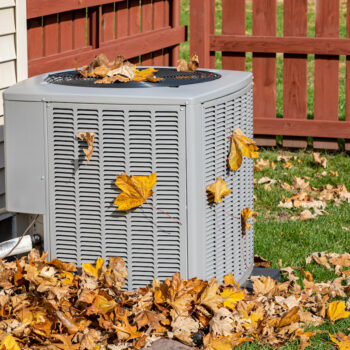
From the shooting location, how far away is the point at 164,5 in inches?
277

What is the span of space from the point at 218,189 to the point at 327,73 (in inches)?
156

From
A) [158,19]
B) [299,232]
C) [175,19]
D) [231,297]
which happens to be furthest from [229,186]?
[175,19]

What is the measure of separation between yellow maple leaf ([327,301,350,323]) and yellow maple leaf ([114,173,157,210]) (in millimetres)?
977

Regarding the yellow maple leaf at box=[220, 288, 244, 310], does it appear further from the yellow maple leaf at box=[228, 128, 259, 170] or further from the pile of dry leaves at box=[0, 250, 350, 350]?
the yellow maple leaf at box=[228, 128, 259, 170]

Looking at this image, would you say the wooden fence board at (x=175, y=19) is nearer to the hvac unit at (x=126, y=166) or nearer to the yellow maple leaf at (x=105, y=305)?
the hvac unit at (x=126, y=166)

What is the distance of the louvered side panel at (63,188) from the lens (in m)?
3.52

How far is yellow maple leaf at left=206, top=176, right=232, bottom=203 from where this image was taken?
141 inches

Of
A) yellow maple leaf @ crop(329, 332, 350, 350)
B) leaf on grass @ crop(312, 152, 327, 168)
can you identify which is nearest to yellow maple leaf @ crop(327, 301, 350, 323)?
yellow maple leaf @ crop(329, 332, 350, 350)

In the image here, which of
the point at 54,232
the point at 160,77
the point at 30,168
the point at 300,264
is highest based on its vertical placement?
the point at 160,77

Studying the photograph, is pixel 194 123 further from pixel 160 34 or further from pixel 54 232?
pixel 160 34

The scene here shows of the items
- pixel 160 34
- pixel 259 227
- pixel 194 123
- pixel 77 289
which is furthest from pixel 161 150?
pixel 160 34

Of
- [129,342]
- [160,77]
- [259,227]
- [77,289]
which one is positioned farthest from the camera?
[259,227]

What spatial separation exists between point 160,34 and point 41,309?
12.4 ft

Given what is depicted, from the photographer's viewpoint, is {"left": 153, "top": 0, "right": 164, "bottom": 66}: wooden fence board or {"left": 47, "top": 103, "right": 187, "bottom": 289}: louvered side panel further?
{"left": 153, "top": 0, "right": 164, "bottom": 66}: wooden fence board
